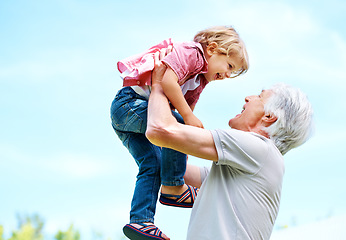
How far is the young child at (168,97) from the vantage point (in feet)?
6.72

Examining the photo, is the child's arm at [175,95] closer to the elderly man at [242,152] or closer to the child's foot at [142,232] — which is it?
the elderly man at [242,152]

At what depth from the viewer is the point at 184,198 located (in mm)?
2262

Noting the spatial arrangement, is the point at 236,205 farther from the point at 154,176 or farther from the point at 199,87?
the point at 199,87

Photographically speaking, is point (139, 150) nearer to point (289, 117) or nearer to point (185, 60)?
point (185, 60)

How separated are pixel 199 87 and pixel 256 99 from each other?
0.28 meters

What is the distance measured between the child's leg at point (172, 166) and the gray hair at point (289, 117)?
41 centimetres

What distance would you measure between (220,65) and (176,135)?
528 millimetres

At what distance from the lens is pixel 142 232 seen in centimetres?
205

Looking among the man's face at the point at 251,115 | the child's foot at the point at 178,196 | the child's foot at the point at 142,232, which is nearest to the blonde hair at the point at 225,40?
the man's face at the point at 251,115

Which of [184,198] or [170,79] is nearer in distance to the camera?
[170,79]

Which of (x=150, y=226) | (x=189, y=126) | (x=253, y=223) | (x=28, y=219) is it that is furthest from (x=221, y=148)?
(x=28, y=219)

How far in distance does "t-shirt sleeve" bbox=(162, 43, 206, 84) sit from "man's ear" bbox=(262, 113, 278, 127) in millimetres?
375

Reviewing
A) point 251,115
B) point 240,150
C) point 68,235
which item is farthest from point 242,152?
point 68,235

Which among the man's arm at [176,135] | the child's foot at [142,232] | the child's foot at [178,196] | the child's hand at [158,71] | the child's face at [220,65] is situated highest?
the child's face at [220,65]
